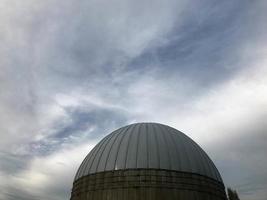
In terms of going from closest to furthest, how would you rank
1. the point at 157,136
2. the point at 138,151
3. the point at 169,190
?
the point at 169,190 < the point at 138,151 < the point at 157,136

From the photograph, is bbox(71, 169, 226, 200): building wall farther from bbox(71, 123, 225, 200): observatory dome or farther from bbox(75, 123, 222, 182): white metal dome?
bbox(75, 123, 222, 182): white metal dome

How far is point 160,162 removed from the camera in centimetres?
1952

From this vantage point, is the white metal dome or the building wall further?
the white metal dome

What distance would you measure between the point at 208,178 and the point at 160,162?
4.40m

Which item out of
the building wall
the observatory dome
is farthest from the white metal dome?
the building wall

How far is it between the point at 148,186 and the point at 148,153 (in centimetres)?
255

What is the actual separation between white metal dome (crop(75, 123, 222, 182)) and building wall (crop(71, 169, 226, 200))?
1.57 ft

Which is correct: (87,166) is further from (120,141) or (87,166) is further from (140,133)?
(140,133)

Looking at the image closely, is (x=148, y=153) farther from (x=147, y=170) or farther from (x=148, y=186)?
(x=148, y=186)

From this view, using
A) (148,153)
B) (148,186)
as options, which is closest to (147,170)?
(148,186)

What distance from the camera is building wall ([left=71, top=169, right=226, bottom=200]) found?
1833 cm

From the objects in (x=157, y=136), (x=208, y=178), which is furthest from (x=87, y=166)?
(x=208, y=178)

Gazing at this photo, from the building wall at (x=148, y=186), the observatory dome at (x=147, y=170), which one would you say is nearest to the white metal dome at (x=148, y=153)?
the observatory dome at (x=147, y=170)

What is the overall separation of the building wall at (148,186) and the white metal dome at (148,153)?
18.8 inches
